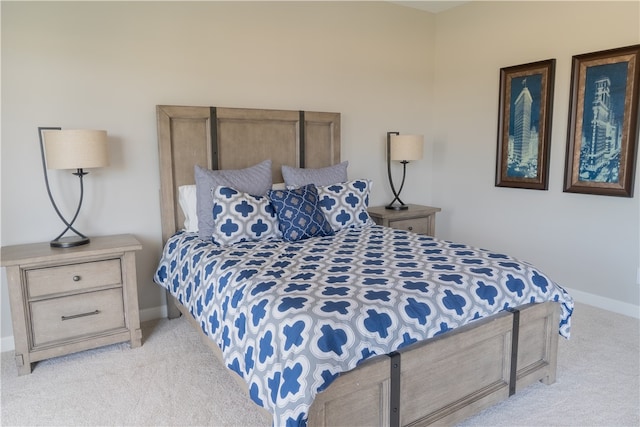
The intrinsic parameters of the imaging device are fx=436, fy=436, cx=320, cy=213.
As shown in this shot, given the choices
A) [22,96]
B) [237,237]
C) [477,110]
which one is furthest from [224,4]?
[477,110]

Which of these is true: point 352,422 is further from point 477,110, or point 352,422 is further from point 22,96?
point 477,110

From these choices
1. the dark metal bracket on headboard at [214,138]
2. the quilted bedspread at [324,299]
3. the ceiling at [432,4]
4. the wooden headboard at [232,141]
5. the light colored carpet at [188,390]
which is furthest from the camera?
the ceiling at [432,4]

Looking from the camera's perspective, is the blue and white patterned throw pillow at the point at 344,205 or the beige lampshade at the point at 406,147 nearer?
the blue and white patterned throw pillow at the point at 344,205

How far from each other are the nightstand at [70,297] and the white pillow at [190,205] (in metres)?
0.40

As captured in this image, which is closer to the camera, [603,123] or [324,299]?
[324,299]

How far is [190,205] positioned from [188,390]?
128 cm

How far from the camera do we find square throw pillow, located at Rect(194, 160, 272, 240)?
9.57 ft

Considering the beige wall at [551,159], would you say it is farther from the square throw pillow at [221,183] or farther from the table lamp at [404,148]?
the square throw pillow at [221,183]

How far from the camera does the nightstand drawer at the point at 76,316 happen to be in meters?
2.56

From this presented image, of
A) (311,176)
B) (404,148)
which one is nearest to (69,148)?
(311,176)

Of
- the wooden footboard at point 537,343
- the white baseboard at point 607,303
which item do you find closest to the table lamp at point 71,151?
the wooden footboard at point 537,343

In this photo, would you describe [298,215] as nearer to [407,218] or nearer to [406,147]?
[407,218]

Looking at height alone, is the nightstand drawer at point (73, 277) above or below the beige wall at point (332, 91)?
below

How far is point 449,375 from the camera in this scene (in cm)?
191
